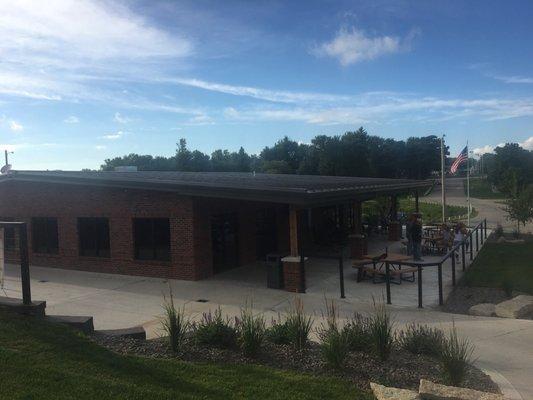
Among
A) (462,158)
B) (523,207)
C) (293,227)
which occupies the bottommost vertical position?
(523,207)

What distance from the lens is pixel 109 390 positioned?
4840 mm

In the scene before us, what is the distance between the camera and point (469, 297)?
37.9 feet

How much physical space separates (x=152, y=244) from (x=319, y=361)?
9616 millimetres

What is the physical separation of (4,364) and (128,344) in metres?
1.54

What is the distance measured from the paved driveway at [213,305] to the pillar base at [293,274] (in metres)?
0.24

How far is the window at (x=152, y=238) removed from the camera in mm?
14461

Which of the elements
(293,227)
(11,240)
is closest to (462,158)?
(293,227)

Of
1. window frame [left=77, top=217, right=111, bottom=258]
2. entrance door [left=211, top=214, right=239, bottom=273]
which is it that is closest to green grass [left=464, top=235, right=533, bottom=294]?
entrance door [left=211, top=214, right=239, bottom=273]

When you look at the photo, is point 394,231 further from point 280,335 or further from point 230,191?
point 280,335

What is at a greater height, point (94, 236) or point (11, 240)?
point (94, 236)

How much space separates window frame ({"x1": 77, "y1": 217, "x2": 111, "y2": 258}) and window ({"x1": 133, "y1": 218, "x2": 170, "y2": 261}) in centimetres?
114

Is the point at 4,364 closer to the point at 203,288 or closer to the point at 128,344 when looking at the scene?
the point at 128,344

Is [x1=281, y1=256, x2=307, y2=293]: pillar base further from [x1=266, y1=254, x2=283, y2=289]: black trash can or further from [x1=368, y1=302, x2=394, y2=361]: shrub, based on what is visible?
[x1=368, y1=302, x2=394, y2=361]: shrub

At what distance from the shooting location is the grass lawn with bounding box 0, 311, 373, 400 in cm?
482
